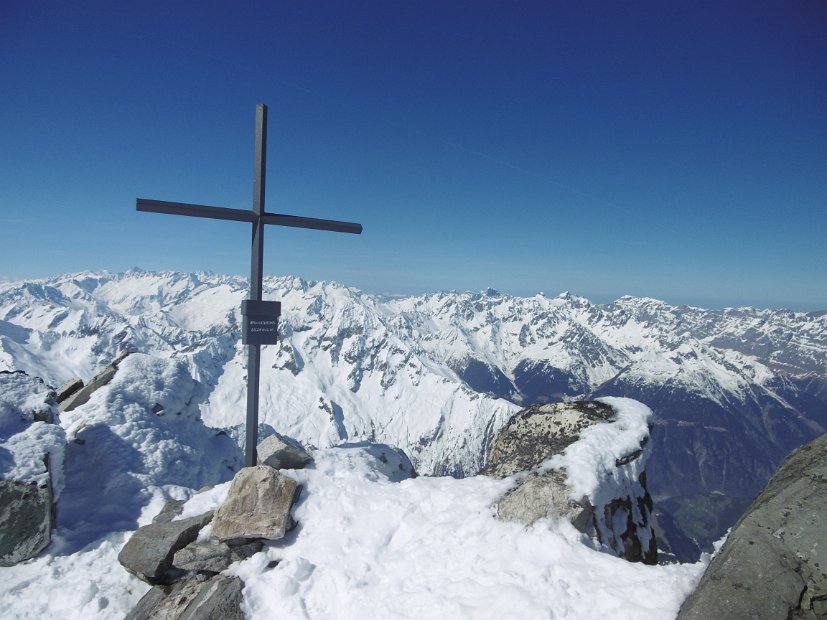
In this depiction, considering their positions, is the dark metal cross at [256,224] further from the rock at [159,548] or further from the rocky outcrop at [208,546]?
the rock at [159,548]

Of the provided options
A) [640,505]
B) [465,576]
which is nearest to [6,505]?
[465,576]

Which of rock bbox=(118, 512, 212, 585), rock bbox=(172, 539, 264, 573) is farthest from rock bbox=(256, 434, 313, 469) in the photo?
rock bbox=(172, 539, 264, 573)

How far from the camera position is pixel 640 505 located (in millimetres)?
10734

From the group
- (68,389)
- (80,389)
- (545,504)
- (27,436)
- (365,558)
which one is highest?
(545,504)

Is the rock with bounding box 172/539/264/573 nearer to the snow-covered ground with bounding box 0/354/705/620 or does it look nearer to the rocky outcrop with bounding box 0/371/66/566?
the snow-covered ground with bounding box 0/354/705/620

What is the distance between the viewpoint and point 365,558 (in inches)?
362

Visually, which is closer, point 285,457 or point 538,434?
point 538,434

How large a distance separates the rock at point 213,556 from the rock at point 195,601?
1.05ft

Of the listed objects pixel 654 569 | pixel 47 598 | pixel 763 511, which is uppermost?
pixel 763 511

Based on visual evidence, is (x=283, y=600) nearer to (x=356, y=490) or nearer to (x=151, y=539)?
(x=356, y=490)

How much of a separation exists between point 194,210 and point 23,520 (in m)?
8.81

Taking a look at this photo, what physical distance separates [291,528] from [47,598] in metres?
5.47

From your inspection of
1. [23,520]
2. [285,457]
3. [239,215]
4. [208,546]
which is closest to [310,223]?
[239,215]

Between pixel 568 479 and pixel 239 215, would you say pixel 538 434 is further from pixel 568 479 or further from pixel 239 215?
pixel 239 215
